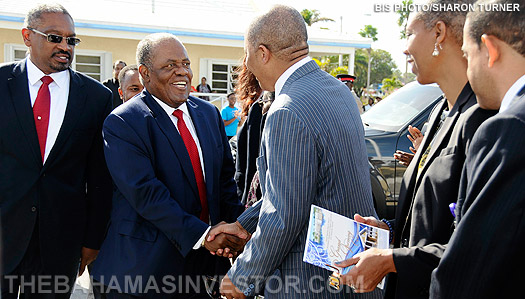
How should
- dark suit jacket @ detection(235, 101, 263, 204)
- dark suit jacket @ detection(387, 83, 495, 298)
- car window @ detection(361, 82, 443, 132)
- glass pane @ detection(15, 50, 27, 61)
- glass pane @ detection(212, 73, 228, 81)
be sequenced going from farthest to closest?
1. glass pane @ detection(212, 73, 228, 81)
2. glass pane @ detection(15, 50, 27, 61)
3. car window @ detection(361, 82, 443, 132)
4. dark suit jacket @ detection(235, 101, 263, 204)
5. dark suit jacket @ detection(387, 83, 495, 298)

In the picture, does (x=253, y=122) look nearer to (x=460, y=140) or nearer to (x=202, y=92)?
(x=460, y=140)

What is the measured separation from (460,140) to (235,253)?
5.28 ft

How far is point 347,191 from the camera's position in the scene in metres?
2.42

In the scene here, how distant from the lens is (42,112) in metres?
3.30

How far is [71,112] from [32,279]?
1162 millimetres

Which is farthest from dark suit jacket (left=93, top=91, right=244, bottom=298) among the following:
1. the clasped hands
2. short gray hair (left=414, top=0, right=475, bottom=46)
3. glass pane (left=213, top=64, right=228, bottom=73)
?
glass pane (left=213, top=64, right=228, bottom=73)

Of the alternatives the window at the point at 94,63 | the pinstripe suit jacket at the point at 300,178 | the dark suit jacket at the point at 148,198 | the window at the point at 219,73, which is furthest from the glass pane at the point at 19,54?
the pinstripe suit jacket at the point at 300,178

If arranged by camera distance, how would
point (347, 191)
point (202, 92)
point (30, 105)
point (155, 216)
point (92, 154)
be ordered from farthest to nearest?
point (202, 92) < point (92, 154) < point (30, 105) < point (155, 216) < point (347, 191)

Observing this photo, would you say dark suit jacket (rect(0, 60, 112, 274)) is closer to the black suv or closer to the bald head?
the bald head

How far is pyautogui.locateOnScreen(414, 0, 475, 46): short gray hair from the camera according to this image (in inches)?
85.5

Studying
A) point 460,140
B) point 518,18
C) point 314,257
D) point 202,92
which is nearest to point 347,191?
point 314,257

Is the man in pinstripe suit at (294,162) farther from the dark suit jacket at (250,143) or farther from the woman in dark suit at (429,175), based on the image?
the dark suit jacket at (250,143)

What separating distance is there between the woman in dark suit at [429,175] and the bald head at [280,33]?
1.83ft

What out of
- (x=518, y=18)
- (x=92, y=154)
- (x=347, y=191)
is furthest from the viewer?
(x=92, y=154)
